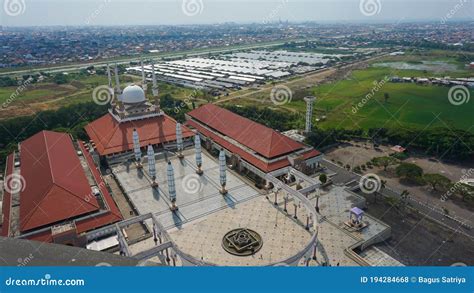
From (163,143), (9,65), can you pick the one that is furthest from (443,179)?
(9,65)

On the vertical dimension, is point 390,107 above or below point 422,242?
above

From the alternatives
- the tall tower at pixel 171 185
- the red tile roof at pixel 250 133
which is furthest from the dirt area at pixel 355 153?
the tall tower at pixel 171 185

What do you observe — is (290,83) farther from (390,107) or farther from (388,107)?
(390,107)

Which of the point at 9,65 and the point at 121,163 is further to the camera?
the point at 9,65

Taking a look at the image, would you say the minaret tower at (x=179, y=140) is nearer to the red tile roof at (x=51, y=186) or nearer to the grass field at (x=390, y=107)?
the red tile roof at (x=51, y=186)

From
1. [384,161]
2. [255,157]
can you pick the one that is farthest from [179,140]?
[384,161]

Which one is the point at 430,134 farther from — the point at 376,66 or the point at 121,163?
the point at 376,66
